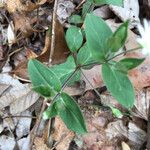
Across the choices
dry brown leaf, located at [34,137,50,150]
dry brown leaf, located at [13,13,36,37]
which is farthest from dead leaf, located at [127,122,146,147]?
dry brown leaf, located at [13,13,36,37]

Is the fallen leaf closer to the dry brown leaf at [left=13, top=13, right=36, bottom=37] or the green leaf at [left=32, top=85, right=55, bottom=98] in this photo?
the dry brown leaf at [left=13, top=13, right=36, bottom=37]

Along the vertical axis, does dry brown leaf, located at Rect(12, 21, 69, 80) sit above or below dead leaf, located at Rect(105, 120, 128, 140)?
above

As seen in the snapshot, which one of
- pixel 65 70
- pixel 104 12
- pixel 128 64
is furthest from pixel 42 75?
pixel 104 12

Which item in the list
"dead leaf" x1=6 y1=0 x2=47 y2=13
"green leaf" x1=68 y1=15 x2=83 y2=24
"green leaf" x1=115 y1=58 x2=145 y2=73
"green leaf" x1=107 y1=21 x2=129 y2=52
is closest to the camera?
"green leaf" x1=107 y1=21 x2=129 y2=52

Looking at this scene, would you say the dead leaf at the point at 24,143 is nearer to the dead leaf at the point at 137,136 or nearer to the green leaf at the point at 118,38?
the dead leaf at the point at 137,136

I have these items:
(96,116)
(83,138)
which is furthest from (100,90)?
(83,138)

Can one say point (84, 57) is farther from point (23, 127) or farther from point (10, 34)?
point (10, 34)
